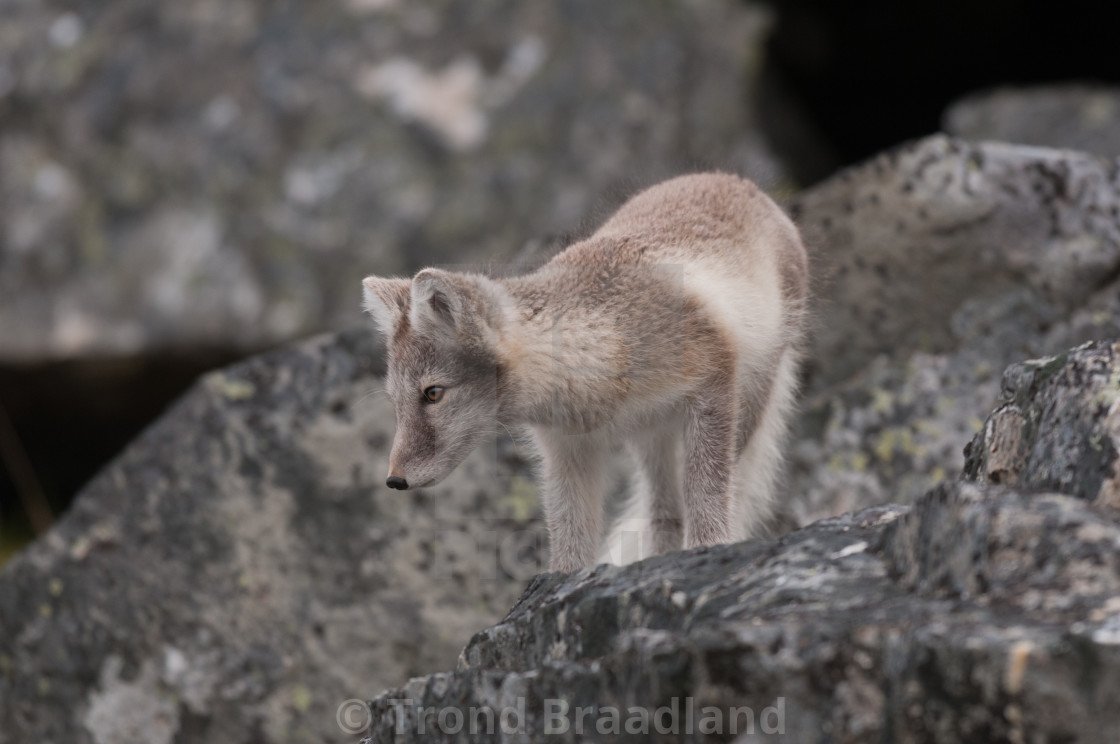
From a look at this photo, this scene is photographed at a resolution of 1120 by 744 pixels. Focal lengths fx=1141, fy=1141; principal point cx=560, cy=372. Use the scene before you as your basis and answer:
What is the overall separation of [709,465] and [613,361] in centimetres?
59

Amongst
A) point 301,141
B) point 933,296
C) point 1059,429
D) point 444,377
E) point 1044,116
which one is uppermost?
point 301,141

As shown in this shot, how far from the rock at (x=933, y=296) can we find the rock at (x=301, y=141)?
8.22ft

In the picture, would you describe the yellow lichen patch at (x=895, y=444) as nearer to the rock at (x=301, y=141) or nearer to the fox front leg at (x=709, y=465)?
the fox front leg at (x=709, y=465)

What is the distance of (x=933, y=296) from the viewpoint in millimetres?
6461

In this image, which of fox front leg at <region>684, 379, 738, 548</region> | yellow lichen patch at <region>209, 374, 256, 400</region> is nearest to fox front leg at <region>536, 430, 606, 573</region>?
fox front leg at <region>684, 379, 738, 548</region>

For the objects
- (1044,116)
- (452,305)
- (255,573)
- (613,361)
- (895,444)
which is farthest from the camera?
(1044,116)

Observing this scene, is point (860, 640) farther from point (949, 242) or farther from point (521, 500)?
point (949, 242)

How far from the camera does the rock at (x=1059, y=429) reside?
289cm

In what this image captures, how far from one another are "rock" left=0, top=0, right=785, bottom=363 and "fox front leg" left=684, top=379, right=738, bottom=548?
4.00 metres

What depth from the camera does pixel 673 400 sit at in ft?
15.5

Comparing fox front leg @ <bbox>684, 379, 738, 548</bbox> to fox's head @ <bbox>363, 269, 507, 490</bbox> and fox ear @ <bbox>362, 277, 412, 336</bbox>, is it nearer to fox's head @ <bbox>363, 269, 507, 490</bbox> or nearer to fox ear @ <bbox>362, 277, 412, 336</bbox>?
fox's head @ <bbox>363, 269, 507, 490</bbox>

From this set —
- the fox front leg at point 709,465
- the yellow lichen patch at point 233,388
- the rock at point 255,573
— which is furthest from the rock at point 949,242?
the yellow lichen patch at point 233,388

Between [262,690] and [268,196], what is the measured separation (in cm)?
442

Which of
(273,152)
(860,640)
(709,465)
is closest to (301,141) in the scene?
(273,152)
